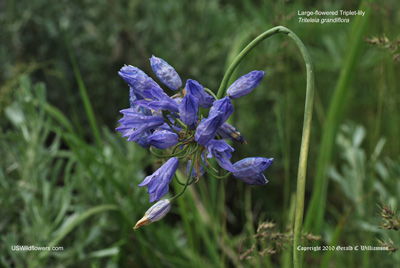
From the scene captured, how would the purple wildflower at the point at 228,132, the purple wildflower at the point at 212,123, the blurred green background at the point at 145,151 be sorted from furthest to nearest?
the blurred green background at the point at 145,151
the purple wildflower at the point at 228,132
the purple wildflower at the point at 212,123

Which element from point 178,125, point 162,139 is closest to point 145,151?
point 178,125

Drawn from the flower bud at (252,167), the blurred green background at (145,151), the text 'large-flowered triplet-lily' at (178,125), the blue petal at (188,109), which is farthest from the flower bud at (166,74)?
the blurred green background at (145,151)

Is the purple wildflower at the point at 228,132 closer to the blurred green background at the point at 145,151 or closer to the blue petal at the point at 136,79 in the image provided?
the blue petal at the point at 136,79

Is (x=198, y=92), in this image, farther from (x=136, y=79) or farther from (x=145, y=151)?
(x=145, y=151)

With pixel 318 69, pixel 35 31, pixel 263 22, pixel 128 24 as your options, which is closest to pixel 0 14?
pixel 35 31

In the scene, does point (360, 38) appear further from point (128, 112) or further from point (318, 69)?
point (318, 69)

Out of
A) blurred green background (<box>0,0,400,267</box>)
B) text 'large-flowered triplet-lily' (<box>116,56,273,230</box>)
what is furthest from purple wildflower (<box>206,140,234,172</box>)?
blurred green background (<box>0,0,400,267</box>)
